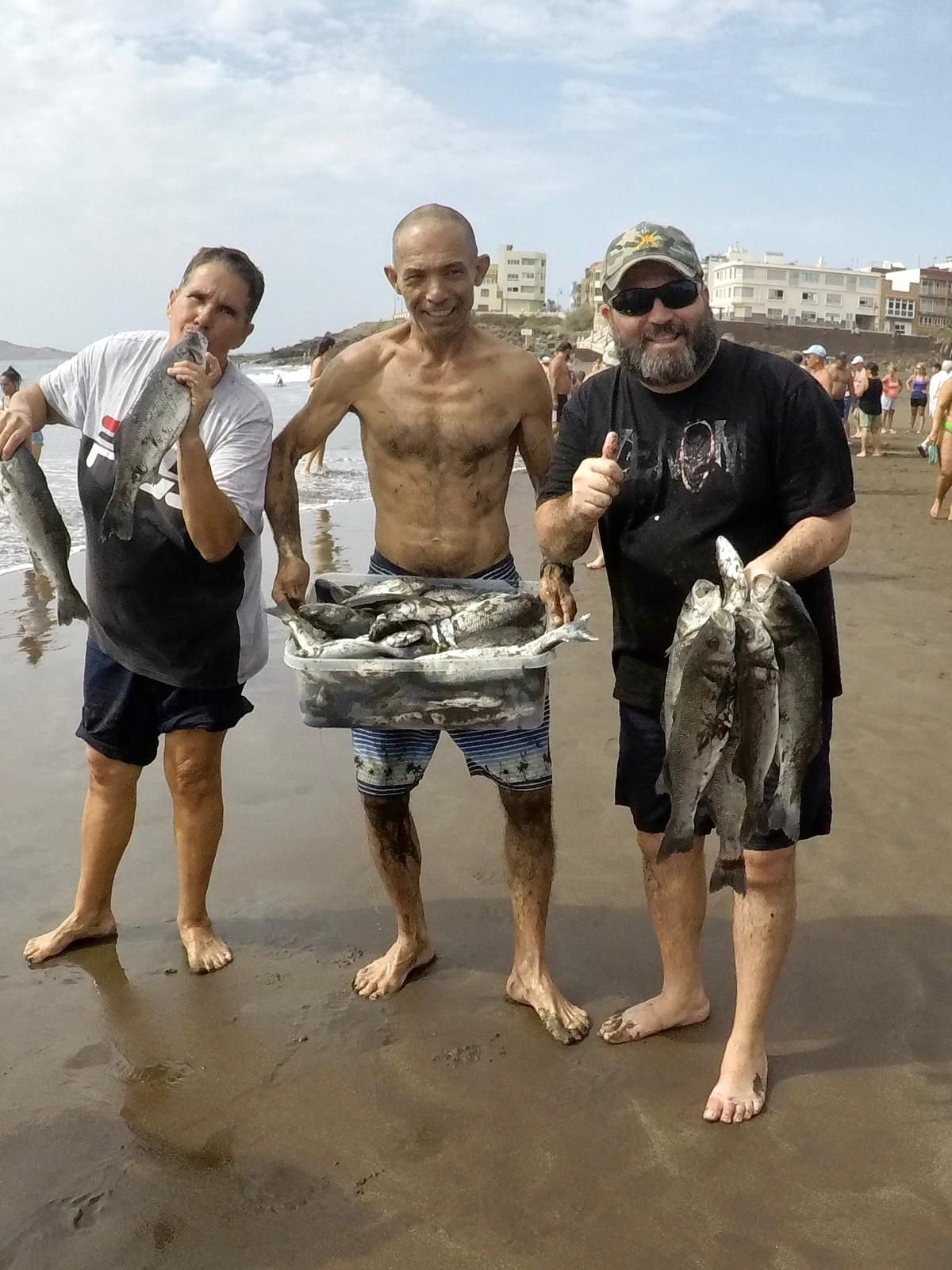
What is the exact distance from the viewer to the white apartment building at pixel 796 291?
118 m

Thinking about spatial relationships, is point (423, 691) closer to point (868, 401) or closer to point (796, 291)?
point (868, 401)

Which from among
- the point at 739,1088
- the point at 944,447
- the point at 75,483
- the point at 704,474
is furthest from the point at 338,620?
the point at 75,483

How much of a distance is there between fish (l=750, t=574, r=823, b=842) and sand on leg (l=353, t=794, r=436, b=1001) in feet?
4.83

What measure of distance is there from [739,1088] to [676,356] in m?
2.25

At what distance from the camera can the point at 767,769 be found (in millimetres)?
2939

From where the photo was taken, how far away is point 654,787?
11.2 ft

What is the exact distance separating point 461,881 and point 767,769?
2.06m

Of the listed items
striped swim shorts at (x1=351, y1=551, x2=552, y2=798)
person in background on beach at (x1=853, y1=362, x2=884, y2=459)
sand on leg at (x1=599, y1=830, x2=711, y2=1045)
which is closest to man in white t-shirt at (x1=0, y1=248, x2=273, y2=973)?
striped swim shorts at (x1=351, y1=551, x2=552, y2=798)

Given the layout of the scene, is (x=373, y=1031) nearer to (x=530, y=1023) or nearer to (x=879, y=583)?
(x=530, y=1023)

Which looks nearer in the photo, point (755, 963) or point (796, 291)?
point (755, 963)

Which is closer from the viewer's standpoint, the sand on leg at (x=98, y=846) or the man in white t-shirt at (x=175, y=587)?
the man in white t-shirt at (x=175, y=587)

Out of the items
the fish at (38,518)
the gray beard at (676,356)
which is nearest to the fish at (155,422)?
the fish at (38,518)

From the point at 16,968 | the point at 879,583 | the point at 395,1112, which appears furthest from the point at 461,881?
the point at 879,583

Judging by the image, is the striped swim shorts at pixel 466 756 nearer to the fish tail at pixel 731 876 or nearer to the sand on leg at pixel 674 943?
the sand on leg at pixel 674 943
